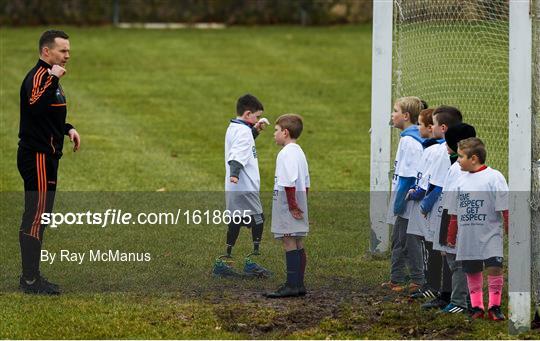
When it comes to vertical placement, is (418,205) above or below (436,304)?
above

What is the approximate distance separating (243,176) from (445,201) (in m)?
2.15

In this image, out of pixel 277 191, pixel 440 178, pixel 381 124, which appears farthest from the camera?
pixel 381 124

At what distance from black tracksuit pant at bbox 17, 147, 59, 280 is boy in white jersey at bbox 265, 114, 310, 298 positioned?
1.90 metres

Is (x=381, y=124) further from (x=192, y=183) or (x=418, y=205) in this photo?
(x=192, y=183)

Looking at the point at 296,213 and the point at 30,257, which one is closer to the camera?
the point at 296,213

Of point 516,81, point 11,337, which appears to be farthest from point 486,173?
point 11,337

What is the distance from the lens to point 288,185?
9633 millimetres

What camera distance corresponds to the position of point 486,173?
894cm

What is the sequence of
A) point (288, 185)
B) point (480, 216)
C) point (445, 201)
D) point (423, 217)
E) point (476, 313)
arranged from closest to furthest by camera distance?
point (480, 216) → point (476, 313) → point (445, 201) → point (288, 185) → point (423, 217)

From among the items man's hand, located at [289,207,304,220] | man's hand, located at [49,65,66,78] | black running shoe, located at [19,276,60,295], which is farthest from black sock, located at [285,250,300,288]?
man's hand, located at [49,65,66,78]

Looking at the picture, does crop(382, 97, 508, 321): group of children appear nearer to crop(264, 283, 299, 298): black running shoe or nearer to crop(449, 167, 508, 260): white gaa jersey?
crop(449, 167, 508, 260): white gaa jersey

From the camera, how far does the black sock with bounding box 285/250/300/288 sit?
9773 mm

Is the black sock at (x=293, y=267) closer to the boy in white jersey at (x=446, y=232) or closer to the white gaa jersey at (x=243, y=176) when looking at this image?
the white gaa jersey at (x=243, y=176)

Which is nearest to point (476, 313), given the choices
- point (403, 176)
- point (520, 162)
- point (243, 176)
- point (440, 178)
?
point (440, 178)
